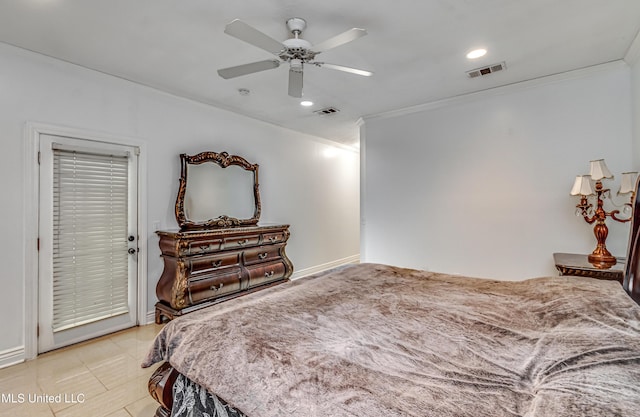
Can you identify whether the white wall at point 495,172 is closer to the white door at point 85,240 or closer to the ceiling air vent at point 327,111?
the ceiling air vent at point 327,111

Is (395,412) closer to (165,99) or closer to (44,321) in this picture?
(44,321)

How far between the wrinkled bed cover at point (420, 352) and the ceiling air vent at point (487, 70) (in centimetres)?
234

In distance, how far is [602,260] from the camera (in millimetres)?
2703

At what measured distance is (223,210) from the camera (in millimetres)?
4156

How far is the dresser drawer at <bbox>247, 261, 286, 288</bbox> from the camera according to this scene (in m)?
3.93

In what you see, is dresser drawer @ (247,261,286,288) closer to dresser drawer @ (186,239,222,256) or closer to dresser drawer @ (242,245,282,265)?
dresser drawer @ (242,245,282,265)

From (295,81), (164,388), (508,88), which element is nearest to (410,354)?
(164,388)

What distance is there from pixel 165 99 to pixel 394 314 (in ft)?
12.1

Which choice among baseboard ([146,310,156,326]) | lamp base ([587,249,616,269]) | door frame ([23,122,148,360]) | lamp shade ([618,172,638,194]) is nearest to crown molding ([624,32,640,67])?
lamp shade ([618,172,638,194])

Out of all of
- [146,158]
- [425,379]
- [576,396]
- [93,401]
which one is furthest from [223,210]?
[576,396]

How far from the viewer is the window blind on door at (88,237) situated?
112 inches

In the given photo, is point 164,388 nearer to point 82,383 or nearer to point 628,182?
point 82,383

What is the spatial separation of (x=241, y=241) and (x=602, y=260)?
3.80 meters

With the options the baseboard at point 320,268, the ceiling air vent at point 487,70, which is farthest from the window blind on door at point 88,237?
the ceiling air vent at point 487,70
